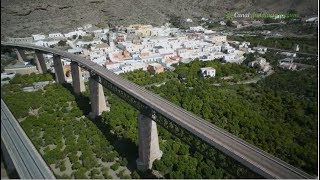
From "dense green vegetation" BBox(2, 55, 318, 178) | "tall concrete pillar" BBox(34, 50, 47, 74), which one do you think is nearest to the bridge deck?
"dense green vegetation" BBox(2, 55, 318, 178)

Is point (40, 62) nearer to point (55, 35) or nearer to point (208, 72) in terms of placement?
point (55, 35)

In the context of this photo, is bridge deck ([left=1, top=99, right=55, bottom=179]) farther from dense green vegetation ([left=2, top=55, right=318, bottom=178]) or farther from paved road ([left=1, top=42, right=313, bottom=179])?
paved road ([left=1, top=42, right=313, bottom=179])

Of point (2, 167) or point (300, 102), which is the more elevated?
point (2, 167)

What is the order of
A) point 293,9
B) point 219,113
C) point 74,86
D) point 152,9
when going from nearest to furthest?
point 219,113 < point 74,86 < point 152,9 < point 293,9

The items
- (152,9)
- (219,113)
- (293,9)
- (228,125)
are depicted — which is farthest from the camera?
(293,9)

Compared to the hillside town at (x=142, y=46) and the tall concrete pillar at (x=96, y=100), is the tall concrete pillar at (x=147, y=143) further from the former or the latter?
the hillside town at (x=142, y=46)

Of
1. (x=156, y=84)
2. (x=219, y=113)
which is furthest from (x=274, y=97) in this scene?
(x=156, y=84)

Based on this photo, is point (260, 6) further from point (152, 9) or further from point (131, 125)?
point (131, 125)
